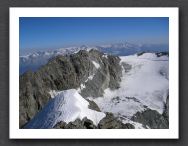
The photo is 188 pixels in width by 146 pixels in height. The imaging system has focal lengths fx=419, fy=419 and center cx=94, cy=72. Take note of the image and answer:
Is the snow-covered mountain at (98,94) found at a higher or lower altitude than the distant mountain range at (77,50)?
lower

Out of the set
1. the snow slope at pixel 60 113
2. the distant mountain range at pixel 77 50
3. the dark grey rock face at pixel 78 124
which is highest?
the distant mountain range at pixel 77 50

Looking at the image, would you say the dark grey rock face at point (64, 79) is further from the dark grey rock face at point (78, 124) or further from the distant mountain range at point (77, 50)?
the dark grey rock face at point (78, 124)

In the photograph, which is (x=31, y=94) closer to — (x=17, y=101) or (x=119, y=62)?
(x=17, y=101)

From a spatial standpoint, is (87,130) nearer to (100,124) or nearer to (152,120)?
(100,124)

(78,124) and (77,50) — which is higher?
(77,50)

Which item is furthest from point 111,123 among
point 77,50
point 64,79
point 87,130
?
point 77,50

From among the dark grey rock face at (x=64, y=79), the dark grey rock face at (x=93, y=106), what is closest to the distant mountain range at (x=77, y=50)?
the dark grey rock face at (x=64, y=79)

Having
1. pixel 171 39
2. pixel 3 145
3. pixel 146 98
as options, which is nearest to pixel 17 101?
pixel 3 145
